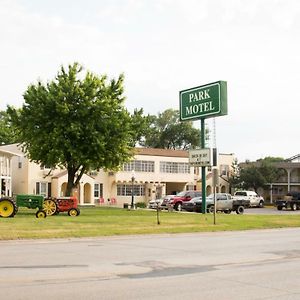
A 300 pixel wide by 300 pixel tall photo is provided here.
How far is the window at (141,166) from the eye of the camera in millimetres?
70994

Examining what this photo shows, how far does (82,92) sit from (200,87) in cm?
880

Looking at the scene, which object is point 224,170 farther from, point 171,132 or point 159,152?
point 171,132

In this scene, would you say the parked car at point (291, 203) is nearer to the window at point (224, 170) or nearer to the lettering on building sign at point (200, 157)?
the lettering on building sign at point (200, 157)

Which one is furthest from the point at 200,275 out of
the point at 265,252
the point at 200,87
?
the point at 200,87

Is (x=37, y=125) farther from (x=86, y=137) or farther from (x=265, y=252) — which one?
(x=265, y=252)

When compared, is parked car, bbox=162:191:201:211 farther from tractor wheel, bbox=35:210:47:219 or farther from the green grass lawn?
tractor wheel, bbox=35:210:47:219

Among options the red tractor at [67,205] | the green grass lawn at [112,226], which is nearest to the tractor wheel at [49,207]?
the red tractor at [67,205]

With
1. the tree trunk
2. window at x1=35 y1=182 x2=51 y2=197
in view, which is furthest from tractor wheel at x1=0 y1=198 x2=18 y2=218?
window at x1=35 y1=182 x2=51 y2=197

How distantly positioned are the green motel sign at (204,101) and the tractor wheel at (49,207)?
37.4 feet

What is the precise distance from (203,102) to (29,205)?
1369 centimetres

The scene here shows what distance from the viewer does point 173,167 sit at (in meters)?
75.8

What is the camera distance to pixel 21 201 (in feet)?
110

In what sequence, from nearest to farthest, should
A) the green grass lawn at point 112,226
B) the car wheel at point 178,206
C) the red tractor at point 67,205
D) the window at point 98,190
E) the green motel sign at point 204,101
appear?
the green grass lawn at point 112,226
the red tractor at point 67,205
the green motel sign at point 204,101
the car wheel at point 178,206
the window at point 98,190

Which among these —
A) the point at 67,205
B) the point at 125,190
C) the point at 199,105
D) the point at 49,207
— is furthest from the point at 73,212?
the point at 125,190
